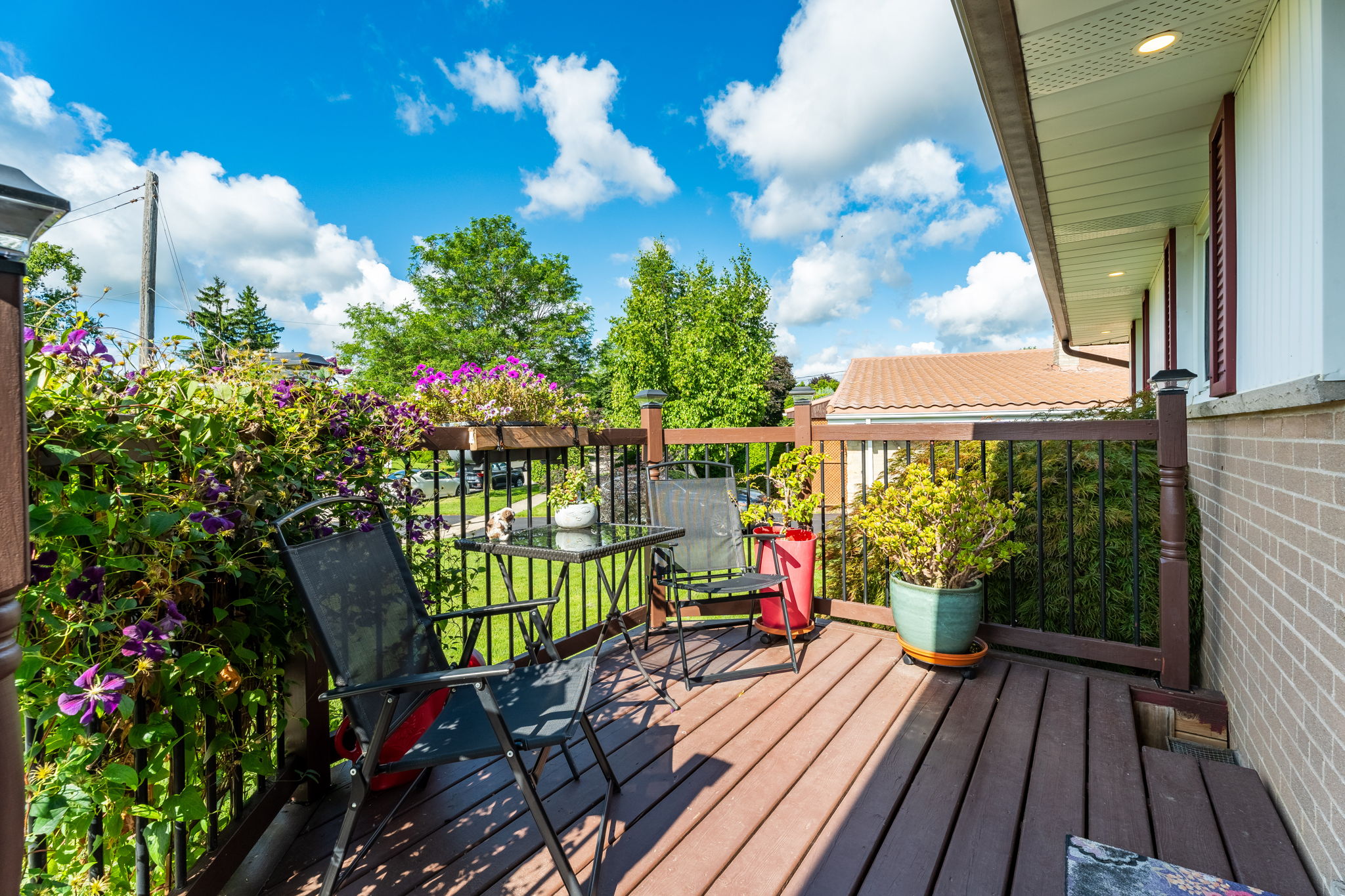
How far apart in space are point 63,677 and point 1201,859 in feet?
8.66

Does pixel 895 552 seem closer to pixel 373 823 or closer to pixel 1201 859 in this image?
pixel 1201 859

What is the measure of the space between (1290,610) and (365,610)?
8.62 feet

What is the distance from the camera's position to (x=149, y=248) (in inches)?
462

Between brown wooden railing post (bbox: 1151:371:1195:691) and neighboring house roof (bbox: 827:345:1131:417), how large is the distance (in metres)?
8.89

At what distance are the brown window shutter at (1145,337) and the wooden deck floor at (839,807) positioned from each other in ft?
16.1

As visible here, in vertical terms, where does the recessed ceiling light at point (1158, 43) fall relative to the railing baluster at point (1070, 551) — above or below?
above

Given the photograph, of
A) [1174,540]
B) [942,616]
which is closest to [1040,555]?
[1174,540]

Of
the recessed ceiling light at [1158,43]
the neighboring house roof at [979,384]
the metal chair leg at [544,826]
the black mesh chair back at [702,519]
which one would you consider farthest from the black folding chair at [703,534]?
the neighboring house roof at [979,384]

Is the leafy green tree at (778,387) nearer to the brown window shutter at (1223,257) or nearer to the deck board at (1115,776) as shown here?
the brown window shutter at (1223,257)

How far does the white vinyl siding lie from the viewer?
165 centimetres

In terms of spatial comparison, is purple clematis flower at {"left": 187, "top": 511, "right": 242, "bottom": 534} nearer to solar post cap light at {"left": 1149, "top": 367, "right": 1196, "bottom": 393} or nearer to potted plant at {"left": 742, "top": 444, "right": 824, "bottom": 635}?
potted plant at {"left": 742, "top": 444, "right": 824, "bottom": 635}

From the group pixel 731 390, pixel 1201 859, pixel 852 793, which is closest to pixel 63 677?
pixel 852 793

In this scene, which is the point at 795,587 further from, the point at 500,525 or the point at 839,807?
the point at 500,525

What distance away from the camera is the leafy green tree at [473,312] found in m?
22.1
